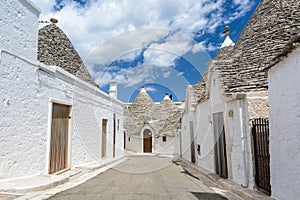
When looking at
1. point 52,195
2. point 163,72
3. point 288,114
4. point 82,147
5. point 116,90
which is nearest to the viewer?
point 288,114

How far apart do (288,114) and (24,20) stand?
22.7 ft

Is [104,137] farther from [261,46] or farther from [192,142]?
[261,46]

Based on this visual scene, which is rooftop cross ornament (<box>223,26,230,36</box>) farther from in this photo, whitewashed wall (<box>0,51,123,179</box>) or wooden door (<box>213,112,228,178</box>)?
whitewashed wall (<box>0,51,123,179</box>)

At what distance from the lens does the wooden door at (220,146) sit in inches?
317

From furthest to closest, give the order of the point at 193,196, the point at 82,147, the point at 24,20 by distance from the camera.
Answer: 1. the point at 82,147
2. the point at 24,20
3. the point at 193,196

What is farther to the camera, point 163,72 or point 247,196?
point 163,72

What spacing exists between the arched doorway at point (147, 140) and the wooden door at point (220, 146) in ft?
67.8

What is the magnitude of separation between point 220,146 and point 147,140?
21.6m

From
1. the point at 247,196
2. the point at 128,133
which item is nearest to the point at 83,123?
the point at 247,196

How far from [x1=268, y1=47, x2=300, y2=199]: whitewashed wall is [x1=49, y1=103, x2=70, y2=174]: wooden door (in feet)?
21.1

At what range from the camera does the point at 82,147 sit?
10.3 meters

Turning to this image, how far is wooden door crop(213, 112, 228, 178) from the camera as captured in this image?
26.4 feet

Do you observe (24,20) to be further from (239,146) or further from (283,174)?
(283,174)

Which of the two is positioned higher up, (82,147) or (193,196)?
(82,147)
